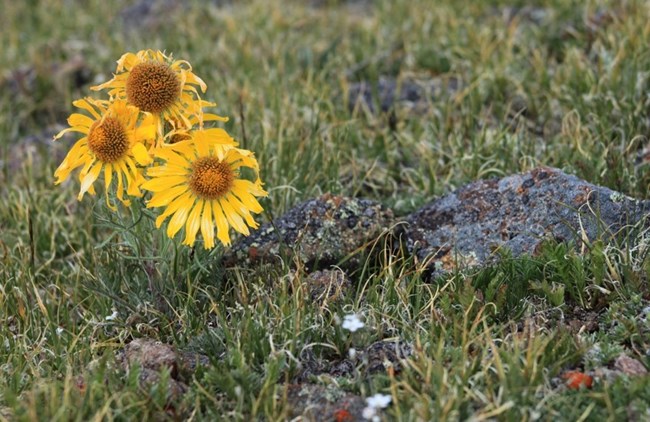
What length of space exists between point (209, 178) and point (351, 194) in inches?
57.0

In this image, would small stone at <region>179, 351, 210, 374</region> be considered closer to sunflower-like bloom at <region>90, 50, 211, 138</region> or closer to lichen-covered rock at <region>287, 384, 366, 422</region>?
lichen-covered rock at <region>287, 384, 366, 422</region>

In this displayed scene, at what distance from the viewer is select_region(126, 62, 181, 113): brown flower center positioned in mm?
2977

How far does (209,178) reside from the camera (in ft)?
9.84

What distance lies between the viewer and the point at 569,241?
3.30 meters

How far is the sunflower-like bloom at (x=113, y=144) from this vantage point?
9.77ft

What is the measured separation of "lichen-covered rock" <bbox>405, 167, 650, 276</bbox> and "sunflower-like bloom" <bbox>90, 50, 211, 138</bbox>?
1.14 meters

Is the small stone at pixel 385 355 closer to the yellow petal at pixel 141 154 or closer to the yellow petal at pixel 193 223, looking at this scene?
the yellow petal at pixel 193 223

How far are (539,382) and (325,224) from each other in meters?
1.20

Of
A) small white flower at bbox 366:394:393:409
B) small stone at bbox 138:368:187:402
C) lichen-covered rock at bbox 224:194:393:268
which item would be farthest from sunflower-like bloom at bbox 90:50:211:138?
small white flower at bbox 366:394:393:409

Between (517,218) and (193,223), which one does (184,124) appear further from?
(517,218)

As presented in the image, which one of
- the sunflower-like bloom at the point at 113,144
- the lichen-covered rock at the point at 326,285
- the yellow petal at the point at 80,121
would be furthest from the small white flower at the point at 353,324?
the yellow petal at the point at 80,121

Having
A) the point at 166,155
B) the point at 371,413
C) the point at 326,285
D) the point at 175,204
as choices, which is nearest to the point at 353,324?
the point at 371,413

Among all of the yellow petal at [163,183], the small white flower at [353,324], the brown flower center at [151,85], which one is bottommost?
the small white flower at [353,324]

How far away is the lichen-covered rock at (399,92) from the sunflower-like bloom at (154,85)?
216cm
